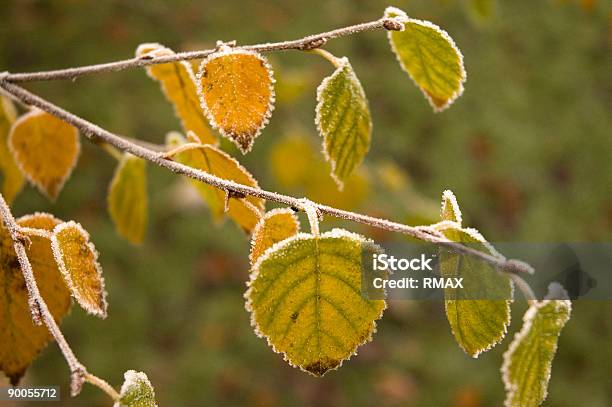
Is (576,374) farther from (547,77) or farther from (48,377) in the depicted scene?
(48,377)

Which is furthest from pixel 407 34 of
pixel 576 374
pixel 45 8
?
pixel 45 8

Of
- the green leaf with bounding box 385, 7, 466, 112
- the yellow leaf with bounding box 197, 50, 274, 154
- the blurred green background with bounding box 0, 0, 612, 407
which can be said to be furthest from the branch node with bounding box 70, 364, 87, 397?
the blurred green background with bounding box 0, 0, 612, 407

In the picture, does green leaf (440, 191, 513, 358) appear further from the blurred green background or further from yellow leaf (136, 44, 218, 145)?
the blurred green background

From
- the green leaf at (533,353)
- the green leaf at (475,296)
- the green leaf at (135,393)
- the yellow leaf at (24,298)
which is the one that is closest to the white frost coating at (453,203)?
the green leaf at (475,296)

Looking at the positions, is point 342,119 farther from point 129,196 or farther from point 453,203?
point 129,196

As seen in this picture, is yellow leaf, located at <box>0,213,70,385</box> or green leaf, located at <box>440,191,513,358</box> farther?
yellow leaf, located at <box>0,213,70,385</box>
